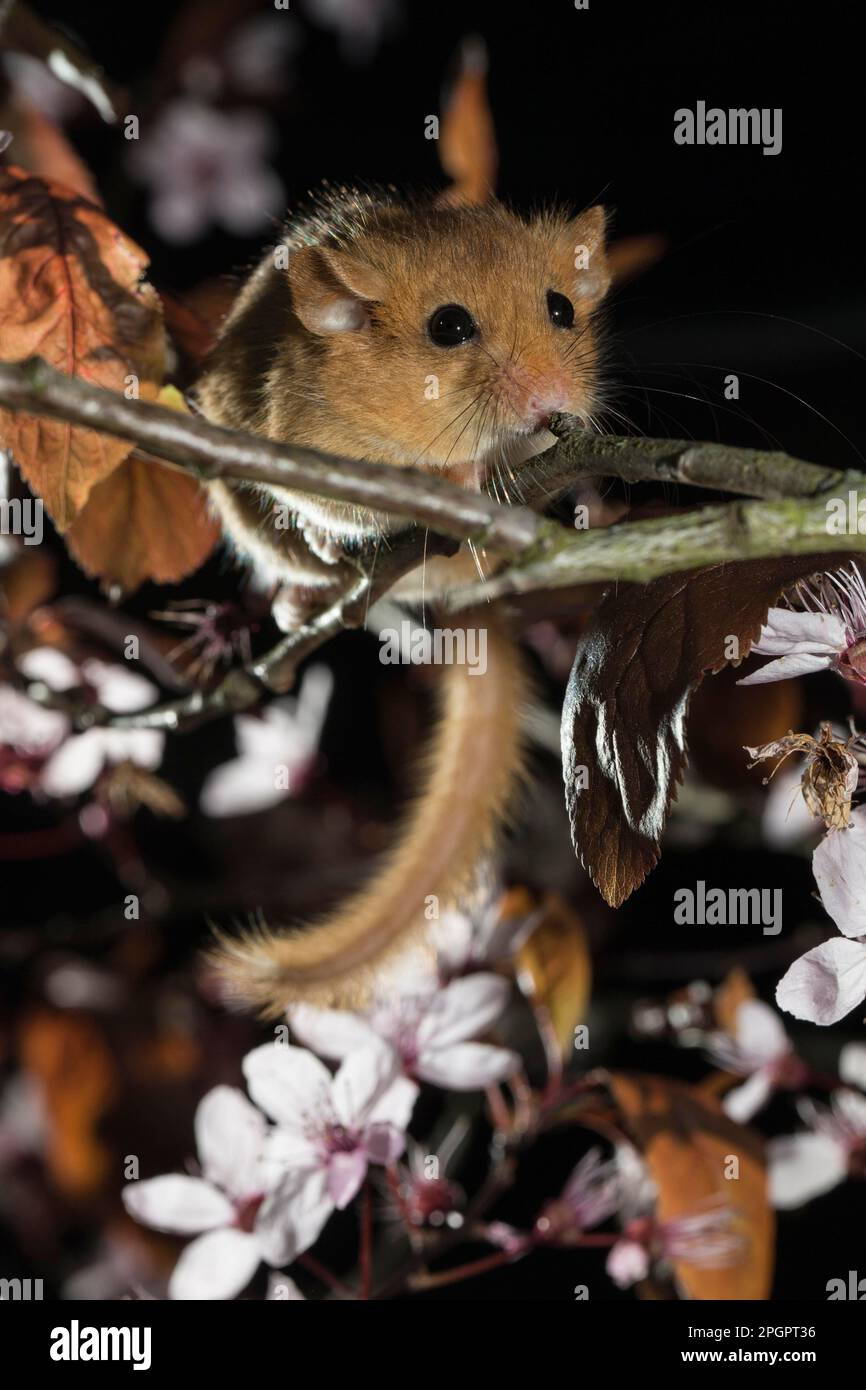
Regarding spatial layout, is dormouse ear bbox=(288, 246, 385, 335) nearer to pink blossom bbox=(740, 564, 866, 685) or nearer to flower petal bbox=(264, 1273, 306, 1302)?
pink blossom bbox=(740, 564, 866, 685)

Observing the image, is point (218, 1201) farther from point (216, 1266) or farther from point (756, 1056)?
point (756, 1056)

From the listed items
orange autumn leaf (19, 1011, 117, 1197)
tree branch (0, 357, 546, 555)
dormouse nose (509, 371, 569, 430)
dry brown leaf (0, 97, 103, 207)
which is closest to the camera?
tree branch (0, 357, 546, 555)

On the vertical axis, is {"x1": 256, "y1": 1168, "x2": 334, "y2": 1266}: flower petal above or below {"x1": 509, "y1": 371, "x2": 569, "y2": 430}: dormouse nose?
below

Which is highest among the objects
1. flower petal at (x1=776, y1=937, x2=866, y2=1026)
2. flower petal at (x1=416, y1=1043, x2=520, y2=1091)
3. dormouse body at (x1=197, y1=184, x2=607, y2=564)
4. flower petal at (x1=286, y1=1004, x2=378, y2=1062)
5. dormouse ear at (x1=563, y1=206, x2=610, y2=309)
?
dormouse ear at (x1=563, y1=206, x2=610, y2=309)

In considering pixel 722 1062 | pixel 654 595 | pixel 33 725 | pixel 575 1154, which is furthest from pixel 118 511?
pixel 575 1154

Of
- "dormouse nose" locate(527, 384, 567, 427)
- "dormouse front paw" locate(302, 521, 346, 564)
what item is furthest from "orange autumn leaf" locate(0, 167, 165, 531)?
"dormouse nose" locate(527, 384, 567, 427)

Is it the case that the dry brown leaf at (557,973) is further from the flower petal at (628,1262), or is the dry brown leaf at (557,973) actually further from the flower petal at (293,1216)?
the flower petal at (293,1216)

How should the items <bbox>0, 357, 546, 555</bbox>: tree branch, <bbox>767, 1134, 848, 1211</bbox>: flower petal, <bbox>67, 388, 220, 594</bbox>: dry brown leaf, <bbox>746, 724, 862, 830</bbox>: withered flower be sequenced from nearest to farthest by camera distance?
1. <bbox>0, 357, 546, 555</bbox>: tree branch
2. <bbox>746, 724, 862, 830</bbox>: withered flower
3. <bbox>67, 388, 220, 594</bbox>: dry brown leaf
4. <bbox>767, 1134, 848, 1211</bbox>: flower petal
